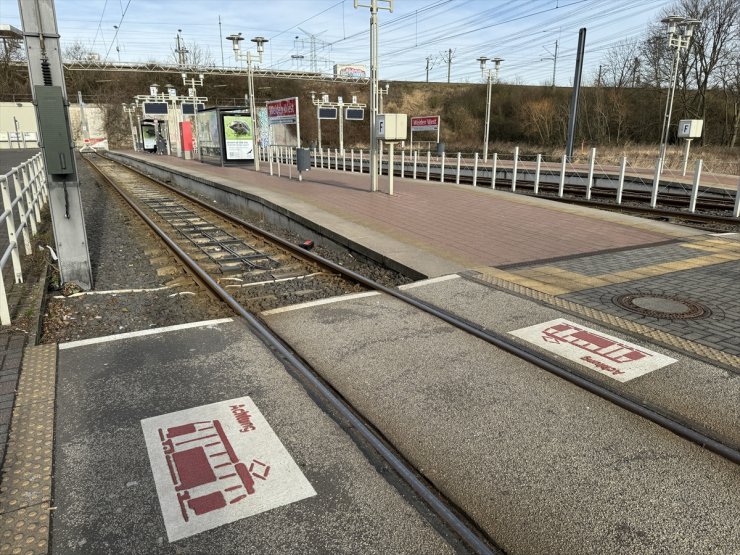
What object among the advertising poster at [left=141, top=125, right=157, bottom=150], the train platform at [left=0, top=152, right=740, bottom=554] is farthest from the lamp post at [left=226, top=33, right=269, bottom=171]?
the advertising poster at [left=141, top=125, right=157, bottom=150]

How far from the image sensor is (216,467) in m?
3.23

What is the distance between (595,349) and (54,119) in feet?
20.3

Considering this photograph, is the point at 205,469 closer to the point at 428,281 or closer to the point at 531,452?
the point at 531,452

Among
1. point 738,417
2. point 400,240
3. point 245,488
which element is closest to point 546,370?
point 738,417

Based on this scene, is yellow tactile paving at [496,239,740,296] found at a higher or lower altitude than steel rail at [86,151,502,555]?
higher

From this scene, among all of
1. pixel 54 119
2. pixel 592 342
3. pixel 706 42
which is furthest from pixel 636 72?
pixel 54 119

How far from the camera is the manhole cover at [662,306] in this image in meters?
5.61

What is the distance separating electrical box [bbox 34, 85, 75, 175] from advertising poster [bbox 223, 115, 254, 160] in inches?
860

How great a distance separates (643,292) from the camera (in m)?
6.42

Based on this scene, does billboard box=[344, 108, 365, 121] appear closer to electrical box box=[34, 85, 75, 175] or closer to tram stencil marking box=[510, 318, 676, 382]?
electrical box box=[34, 85, 75, 175]

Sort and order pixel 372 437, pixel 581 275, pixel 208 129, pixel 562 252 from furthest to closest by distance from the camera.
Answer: pixel 208 129 < pixel 562 252 < pixel 581 275 < pixel 372 437

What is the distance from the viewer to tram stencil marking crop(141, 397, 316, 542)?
2859 millimetres

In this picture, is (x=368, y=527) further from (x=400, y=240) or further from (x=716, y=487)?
(x=400, y=240)

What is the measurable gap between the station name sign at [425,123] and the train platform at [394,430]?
115ft
